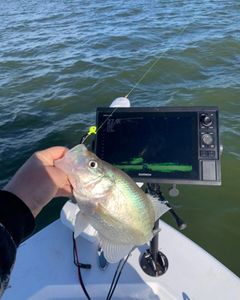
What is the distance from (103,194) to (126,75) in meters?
6.49

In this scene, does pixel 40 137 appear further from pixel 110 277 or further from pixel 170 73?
pixel 110 277

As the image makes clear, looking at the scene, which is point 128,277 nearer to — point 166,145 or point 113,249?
point 113,249

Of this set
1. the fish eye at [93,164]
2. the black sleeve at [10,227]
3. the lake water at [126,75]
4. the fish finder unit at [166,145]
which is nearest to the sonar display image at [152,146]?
the fish finder unit at [166,145]

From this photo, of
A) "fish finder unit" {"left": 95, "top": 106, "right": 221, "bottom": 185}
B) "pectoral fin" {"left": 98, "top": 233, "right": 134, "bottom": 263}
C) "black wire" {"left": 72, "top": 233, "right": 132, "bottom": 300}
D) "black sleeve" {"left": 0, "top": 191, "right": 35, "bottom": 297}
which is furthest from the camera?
"black wire" {"left": 72, "top": 233, "right": 132, "bottom": 300}

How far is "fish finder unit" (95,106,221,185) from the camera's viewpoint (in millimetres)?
2439

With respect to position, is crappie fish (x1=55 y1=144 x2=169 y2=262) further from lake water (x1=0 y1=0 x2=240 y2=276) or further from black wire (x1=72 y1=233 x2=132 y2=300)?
lake water (x1=0 y1=0 x2=240 y2=276)

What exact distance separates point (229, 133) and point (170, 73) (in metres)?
2.53

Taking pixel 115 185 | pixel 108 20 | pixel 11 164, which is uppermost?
pixel 115 185

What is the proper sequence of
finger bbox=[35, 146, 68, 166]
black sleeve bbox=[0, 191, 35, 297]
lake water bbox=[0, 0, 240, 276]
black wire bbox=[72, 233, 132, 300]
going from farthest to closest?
lake water bbox=[0, 0, 240, 276]
black wire bbox=[72, 233, 132, 300]
finger bbox=[35, 146, 68, 166]
black sleeve bbox=[0, 191, 35, 297]

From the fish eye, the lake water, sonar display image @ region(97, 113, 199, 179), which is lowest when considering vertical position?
the lake water

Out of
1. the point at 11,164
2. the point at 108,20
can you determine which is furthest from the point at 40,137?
the point at 108,20

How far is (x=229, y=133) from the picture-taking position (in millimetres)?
5762

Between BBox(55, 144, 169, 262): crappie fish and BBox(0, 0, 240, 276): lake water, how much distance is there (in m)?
2.33

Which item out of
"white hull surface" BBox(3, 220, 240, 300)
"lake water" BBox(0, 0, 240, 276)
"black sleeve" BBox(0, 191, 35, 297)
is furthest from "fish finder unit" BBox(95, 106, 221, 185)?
"lake water" BBox(0, 0, 240, 276)
